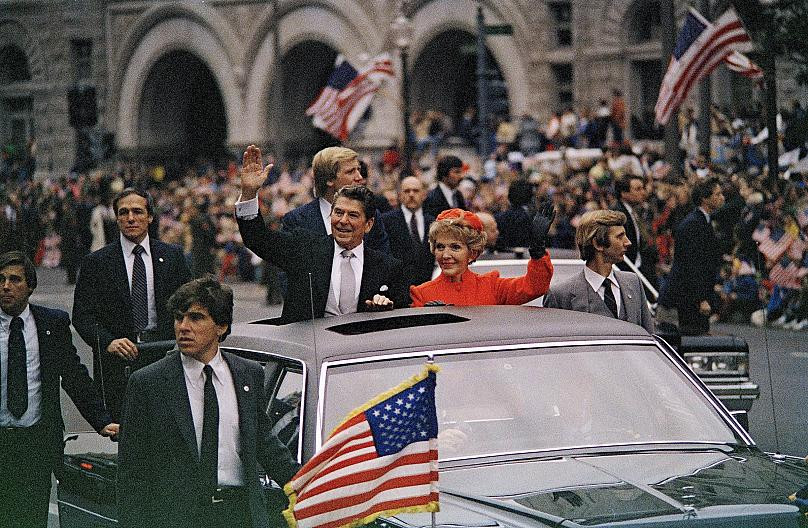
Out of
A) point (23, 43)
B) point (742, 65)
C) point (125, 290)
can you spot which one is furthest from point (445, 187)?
point (742, 65)

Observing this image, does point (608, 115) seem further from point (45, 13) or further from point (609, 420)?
point (609, 420)

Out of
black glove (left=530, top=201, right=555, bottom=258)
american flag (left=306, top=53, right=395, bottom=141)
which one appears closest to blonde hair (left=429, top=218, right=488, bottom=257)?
black glove (left=530, top=201, right=555, bottom=258)

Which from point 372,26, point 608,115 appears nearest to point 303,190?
point 608,115

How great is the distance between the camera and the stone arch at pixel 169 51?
4338 cm

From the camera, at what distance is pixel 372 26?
132 feet

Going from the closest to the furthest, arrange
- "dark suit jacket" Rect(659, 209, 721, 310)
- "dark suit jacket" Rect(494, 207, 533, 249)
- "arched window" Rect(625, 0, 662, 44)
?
"dark suit jacket" Rect(659, 209, 721, 310)
"dark suit jacket" Rect(494, 207, 533, 249)
"arched window" Rect(625, 0, 662, 44)

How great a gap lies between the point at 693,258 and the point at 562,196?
34.5 feet

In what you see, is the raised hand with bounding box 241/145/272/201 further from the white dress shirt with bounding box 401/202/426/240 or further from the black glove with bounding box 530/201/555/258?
the white dress shirt with bounding box 401/202/426/240

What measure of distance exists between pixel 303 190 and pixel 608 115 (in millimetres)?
6462

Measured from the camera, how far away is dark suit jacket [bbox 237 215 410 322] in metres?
7.61

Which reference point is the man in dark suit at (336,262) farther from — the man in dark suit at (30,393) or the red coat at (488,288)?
the man in dark suit at (30,393)

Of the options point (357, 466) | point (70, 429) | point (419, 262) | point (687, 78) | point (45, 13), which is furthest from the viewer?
point (687, 78)

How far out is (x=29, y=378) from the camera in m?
7.16

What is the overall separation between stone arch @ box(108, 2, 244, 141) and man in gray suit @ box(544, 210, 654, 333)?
3238cm
